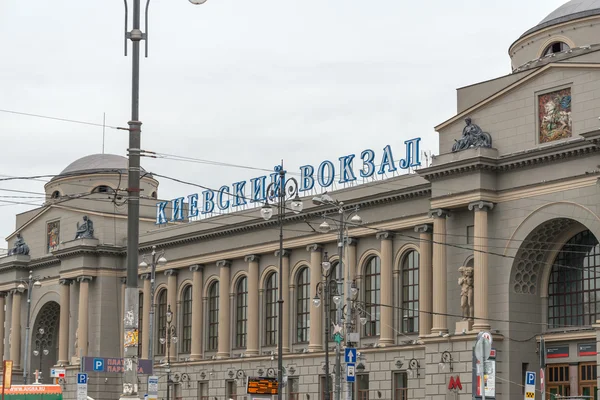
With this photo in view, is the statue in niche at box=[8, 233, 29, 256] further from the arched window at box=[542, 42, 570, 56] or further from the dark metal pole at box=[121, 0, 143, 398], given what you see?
the dark metal pole at box=[121, 0, 143, 398]

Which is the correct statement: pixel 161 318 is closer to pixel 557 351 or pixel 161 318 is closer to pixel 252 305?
pixel 252 305

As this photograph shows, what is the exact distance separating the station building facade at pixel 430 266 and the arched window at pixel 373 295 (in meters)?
0.12

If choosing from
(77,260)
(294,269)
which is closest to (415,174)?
(294,269)

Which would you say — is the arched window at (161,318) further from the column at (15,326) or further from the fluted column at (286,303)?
the column at (15,326)

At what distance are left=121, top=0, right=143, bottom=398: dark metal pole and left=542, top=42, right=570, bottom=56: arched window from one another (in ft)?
125

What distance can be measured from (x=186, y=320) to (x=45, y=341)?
1997 centimetres

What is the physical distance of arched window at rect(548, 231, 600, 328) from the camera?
55688 millimetres

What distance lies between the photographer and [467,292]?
57.6 m

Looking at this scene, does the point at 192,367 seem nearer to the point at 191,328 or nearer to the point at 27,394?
the point at 191,328

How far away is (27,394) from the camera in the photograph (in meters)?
55.7

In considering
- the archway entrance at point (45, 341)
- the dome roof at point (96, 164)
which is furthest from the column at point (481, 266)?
the archway entrance at point (45, 341)

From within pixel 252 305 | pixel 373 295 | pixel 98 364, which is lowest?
pixel 98 364

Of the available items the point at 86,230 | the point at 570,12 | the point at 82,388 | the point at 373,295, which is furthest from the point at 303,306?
the point at 82,388

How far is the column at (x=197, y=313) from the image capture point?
80688 millimetres
